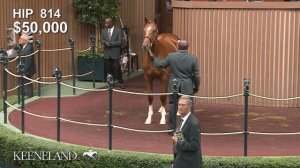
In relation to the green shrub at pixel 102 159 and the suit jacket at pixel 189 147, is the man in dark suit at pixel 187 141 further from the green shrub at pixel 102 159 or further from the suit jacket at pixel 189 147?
the green shrub at pixel 102 159

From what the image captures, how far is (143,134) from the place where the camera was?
13617 millimetres

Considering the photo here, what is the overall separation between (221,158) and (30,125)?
458 cm

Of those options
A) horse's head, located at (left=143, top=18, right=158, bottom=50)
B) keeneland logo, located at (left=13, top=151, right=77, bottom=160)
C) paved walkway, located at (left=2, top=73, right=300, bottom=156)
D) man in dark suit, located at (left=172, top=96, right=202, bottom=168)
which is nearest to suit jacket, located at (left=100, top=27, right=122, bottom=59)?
paved walkway, located at (left=2, top=73, right=300, bottom=156)

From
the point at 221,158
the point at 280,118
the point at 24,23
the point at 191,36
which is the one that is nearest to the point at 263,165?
the point at 221,158

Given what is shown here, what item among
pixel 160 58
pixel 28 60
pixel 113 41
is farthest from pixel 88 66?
pixel 160 58

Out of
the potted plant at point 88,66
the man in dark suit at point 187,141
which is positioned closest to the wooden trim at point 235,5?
the potted plant at point 88,66

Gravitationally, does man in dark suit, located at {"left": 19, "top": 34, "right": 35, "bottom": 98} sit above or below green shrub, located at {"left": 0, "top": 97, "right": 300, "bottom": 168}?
above

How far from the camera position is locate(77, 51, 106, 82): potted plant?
2003cm

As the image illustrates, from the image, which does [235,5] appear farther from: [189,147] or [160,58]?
[189,147]

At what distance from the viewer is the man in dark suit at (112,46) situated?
18906mm

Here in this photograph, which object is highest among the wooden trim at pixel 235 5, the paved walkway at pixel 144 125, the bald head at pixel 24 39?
the wooden trim at pixel 235 5

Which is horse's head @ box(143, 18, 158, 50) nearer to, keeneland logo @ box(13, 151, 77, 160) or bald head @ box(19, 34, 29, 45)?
keeneland logo @ box(13, 151, 77, 160)

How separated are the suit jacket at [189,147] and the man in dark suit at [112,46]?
31.8 ft

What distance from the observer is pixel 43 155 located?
12.3 m
